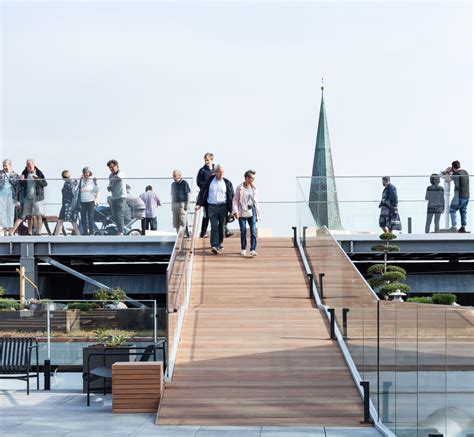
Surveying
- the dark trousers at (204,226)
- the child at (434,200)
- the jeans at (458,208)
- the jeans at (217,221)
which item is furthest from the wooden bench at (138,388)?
the jeans at (458,208)

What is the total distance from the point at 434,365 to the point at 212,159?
637 inches

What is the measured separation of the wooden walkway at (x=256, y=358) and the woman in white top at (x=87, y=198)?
511 cm

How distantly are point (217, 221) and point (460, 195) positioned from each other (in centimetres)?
677

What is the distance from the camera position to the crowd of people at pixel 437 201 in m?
28.5

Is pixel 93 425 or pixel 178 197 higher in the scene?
pixel 178 197

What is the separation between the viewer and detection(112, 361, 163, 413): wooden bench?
15.4 meters

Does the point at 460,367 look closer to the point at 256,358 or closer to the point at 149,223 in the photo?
the point at 256,358

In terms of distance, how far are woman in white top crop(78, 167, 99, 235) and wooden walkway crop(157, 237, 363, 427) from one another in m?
5.11

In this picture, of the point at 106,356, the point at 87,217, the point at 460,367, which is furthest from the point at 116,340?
the point at 87,217

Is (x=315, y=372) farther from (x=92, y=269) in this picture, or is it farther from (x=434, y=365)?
(x=92, y=269)

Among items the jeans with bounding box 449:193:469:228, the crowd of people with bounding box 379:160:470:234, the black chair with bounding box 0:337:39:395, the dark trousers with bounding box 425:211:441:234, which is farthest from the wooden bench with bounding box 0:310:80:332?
the jeans with bounding box 449:193:469:228

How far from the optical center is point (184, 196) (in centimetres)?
2820

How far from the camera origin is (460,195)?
28.5m

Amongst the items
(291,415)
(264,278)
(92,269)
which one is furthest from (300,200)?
(291,415)
